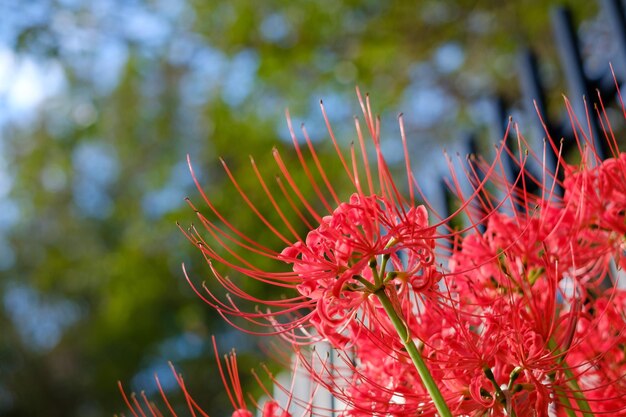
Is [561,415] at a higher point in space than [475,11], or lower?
lower

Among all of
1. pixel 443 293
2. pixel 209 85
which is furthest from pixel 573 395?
pixel 209 85

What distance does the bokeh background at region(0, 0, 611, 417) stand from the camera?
275cm

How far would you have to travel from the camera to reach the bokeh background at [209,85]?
2.75 meters

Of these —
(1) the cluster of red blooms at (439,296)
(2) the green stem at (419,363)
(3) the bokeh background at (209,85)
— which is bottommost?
(2) the green stem at (419,363)

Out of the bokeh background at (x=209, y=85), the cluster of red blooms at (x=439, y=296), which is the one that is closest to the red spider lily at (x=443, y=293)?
the cluster of red blooms at (x=439, y=296)

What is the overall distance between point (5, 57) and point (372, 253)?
2920mm

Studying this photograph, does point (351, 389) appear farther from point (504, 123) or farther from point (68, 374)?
point (68, 374)

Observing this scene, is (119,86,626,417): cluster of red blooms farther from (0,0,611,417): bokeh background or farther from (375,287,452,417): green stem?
(0,0,611,417): bokeh background

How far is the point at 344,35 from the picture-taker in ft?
9.05

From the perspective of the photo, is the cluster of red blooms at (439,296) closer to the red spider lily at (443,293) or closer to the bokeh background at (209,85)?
the red spider lily at (443,293)

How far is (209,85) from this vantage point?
12.4 ft

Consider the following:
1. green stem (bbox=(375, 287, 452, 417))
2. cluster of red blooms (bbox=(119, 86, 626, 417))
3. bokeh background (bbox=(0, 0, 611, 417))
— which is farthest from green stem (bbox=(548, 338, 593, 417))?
bokeh background (bbox=(0, 0, 611, 417))

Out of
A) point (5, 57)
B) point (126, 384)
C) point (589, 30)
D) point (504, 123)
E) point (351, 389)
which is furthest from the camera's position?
point (126, 384)

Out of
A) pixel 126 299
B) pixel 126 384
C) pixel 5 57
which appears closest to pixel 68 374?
pixel 126 384
